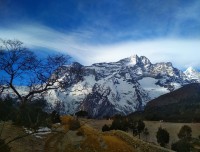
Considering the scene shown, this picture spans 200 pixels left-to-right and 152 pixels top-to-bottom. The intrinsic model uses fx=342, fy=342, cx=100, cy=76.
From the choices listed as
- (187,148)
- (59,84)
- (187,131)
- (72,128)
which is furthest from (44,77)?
(187,131)

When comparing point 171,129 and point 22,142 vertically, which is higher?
point 171,129

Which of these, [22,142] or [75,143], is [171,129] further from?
[22,142]

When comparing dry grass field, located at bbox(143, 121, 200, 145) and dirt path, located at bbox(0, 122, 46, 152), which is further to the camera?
dry grass field, located at bbox(143, 121, 200, 145)

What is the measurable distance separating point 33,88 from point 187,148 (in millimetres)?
39148

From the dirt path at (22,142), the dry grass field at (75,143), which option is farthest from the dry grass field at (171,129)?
the dirt path at (22,142)

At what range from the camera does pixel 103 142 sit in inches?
1448

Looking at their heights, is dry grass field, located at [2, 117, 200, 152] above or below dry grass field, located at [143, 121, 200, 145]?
below

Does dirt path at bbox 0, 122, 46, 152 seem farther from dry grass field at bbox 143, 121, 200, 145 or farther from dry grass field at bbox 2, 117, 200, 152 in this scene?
dry grass field at bbox 143, 121, 200, 145

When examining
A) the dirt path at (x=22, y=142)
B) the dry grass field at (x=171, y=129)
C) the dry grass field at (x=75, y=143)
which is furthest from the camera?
the dry grass field at (x=171, y=129)

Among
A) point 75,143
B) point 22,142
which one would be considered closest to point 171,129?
point 75,143

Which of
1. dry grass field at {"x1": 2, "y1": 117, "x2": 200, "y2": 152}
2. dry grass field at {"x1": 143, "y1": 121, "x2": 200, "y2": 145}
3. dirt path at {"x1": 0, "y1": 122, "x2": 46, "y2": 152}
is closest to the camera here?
dirt path at {"x1": 0, "y1": 122, "x2": 46, "y2": 152}

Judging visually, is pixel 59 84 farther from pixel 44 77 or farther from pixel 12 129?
pixel 12 129

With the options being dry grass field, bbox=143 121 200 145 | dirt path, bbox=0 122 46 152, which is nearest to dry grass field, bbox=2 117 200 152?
dirt path, bbox=0 122 46 152

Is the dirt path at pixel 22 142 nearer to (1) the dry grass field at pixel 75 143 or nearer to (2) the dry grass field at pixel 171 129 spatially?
(1) the dry grass field at pixel 75 143
